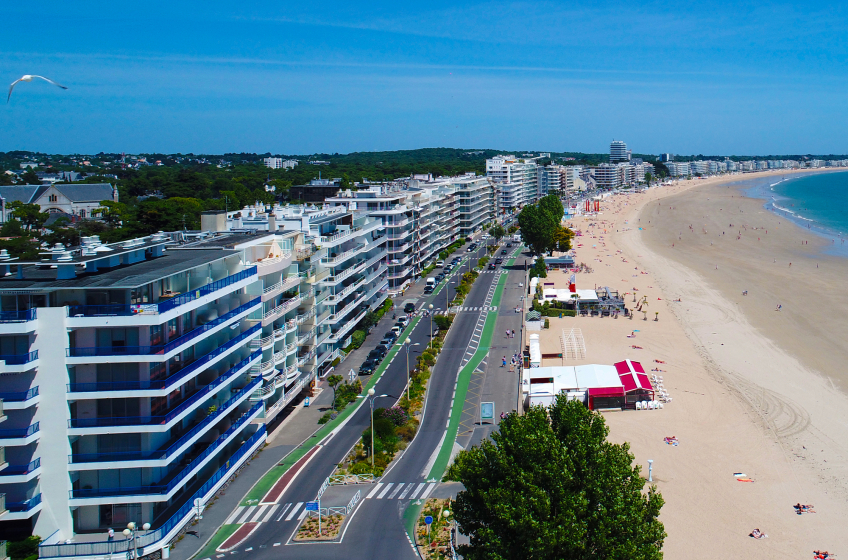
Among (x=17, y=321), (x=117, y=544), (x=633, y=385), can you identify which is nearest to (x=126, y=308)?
(x=17, y=321)

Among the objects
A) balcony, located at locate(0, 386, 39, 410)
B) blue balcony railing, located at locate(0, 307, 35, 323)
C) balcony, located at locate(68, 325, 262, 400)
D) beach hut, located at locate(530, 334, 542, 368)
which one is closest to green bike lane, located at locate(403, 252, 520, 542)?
beach hut, located at locate(530, 334, 542, 368)

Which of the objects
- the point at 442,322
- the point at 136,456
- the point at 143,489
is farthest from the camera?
the point at 442,322

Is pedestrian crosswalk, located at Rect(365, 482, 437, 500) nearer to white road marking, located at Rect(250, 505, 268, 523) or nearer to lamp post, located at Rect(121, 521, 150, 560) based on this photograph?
white road marking, located at Rect(250, 505, 268, 523)

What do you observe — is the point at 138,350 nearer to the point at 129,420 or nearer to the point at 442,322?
the point at 129,420

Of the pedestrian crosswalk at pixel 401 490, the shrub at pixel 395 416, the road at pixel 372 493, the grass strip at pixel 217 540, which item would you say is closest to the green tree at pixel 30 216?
the road at pixel 372 493

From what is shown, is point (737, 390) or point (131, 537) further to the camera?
point (737, 390)

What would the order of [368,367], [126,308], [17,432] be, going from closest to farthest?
[17,432] < [126,308] < [368,367]
